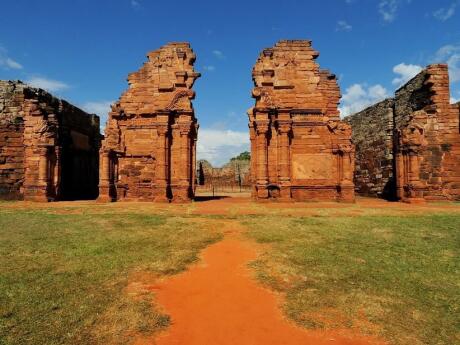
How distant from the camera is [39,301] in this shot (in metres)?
3.65

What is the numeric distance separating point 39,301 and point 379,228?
7428 millimetres

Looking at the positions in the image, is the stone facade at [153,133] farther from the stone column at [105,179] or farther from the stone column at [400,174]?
the stone column at [400,174]

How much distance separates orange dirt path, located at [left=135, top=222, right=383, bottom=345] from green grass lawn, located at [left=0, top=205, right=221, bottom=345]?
0.25 m

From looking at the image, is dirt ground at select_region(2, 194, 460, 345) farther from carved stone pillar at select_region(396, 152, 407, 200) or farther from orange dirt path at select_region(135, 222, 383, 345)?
carved stone pillar at select_region(396, 152, 407, 200)

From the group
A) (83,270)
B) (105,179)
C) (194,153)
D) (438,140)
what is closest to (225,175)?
(194,153)

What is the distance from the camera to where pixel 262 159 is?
14.1 meters

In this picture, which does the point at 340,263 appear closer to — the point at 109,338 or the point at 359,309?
the point at 359,309

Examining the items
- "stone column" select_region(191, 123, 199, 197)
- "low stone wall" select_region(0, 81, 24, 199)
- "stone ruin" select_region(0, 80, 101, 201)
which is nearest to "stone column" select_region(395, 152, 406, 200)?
"stone column" select_region(191, 123, 199, 197)

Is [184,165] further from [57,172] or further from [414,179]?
[414,179]

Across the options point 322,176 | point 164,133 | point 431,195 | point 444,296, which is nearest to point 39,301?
point 444,296

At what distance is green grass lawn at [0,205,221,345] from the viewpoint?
3.11 meters

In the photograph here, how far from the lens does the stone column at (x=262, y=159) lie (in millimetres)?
13891

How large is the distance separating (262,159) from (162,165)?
15.7 ft

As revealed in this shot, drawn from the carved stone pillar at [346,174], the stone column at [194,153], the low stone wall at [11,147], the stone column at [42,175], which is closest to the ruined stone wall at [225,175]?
the stone column at [194,153]
